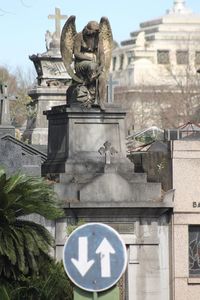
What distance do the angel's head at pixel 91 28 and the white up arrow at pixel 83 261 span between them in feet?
→ 34.9

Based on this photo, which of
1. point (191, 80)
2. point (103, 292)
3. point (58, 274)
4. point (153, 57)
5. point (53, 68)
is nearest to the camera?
point (103, 292)

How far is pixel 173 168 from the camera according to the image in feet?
72.7

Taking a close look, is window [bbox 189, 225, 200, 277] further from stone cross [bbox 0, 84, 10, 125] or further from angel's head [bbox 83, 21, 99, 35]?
stone cross [bbox 0, 84, 10, 125]

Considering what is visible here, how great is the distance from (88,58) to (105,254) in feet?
34.7

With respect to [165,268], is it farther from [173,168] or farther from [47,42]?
[47,42]

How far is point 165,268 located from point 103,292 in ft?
31.0

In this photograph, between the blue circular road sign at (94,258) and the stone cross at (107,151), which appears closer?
the blue circular road sign at (94,258)

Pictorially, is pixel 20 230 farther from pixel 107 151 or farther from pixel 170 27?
pixel 170 27

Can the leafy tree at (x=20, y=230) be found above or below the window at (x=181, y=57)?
below

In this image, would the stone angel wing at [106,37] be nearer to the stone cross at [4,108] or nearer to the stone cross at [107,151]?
the stone cross at [107,151]

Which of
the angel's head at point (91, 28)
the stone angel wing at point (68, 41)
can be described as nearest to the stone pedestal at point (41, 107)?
the stone angel wing at point (68, 41)

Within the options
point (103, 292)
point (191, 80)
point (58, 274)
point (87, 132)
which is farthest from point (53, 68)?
point (191, 80)

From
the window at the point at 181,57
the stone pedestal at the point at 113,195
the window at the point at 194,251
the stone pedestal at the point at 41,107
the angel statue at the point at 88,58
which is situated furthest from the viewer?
the window at the point at 181,57

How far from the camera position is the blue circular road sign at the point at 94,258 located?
12.5 metres
